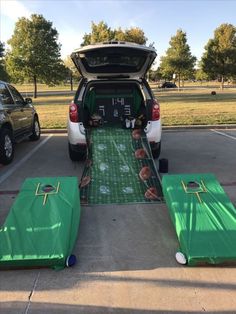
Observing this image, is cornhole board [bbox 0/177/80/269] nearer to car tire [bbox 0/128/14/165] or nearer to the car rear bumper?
the car rear bumper

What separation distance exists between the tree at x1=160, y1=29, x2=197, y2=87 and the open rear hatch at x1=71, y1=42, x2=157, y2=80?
1589 inches

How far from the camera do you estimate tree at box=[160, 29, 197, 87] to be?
4616 cm

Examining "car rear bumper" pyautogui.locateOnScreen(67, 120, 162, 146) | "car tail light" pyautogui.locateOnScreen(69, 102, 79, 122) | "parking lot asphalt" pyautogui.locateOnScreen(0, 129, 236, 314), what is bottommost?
"parking lot asphalt" pyautogui.locateOnScreen(0, 129, 236, 314)

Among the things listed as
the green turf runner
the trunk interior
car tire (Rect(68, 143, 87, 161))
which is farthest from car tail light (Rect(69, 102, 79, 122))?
the trunk interior

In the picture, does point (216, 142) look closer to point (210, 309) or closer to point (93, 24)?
point (210, 309)

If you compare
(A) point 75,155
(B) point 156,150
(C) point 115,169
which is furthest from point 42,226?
(B) point 156,150

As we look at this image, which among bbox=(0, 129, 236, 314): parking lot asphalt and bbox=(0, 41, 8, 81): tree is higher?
bbox=(0, 41, 8, 81): tree

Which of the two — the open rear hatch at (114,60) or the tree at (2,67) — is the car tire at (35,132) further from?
the tree at (2,67)

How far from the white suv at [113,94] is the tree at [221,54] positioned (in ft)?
129

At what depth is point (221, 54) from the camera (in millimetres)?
44188

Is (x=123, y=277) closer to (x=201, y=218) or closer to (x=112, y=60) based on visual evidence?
(x=201, y=218)

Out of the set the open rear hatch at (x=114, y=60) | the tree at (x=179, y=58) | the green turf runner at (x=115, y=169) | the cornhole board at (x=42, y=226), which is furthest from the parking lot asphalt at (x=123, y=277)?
the tree at (x=179, y=58)

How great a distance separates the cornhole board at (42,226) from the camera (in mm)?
3514

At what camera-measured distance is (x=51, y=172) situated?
22.9 feet
